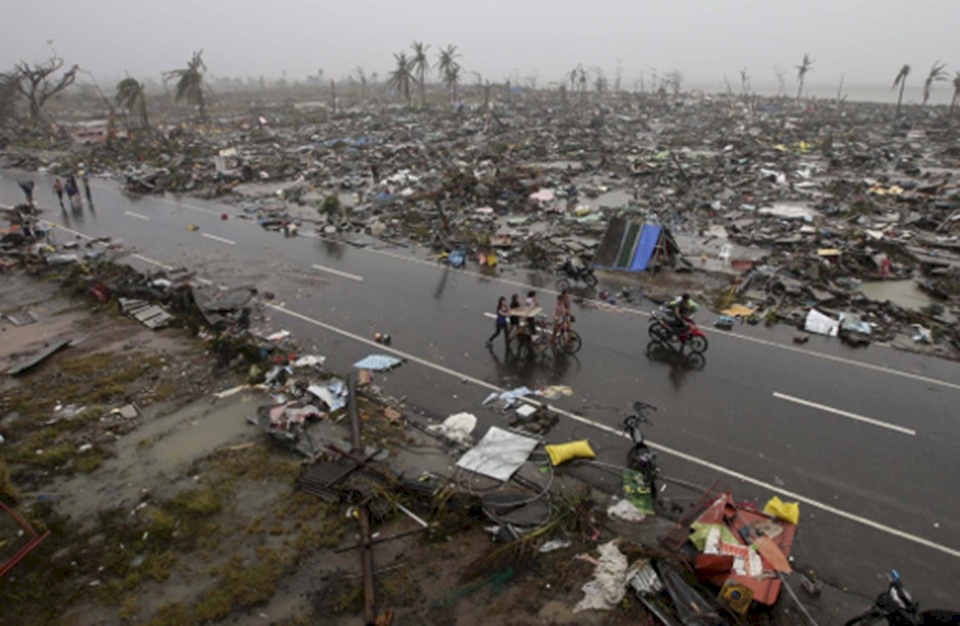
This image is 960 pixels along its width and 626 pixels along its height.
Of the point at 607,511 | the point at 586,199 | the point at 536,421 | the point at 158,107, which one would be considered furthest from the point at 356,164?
the point at 158,107

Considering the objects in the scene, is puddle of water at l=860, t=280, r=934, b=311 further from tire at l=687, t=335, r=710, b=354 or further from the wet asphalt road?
tire at l=687, t=335, r=710, b=354

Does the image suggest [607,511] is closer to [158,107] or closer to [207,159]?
[207,159]

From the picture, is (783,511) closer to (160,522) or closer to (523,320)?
(523,320)

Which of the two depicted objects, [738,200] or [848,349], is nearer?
[848,349]

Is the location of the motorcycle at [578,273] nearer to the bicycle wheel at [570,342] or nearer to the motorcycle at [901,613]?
the bicycle wheel at [570,342]

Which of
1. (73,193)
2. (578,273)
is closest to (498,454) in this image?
(578,273)
